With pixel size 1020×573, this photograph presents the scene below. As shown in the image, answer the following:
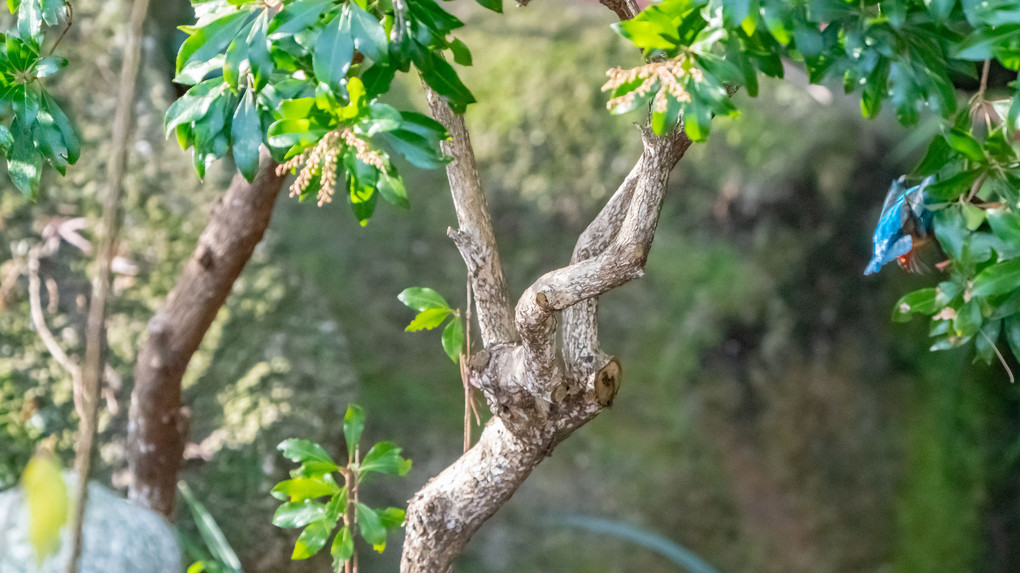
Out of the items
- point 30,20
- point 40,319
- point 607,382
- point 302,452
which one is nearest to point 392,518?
point 302,452

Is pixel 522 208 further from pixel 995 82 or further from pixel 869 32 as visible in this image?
pixel 869 32

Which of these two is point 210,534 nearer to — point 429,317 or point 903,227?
point 429,317

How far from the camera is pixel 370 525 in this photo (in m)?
1.05

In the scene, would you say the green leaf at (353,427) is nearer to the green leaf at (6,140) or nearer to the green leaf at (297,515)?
the green leaf at (297,515)

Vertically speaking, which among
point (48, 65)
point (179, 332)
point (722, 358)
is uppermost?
point (48, 65)

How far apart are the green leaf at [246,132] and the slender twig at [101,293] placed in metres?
0.31

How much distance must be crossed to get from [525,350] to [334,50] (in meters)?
0.41

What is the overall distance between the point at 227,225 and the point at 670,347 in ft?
4.60

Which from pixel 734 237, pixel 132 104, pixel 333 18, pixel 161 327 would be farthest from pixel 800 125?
pixel 132 104

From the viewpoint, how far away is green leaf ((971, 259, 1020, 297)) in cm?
77

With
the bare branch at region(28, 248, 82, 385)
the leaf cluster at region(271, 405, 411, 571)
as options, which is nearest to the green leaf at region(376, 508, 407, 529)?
the leaf cluster at region(271, 405, 411, 571)

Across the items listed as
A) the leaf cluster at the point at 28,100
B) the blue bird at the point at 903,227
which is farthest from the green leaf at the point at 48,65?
the blue bird at the point at 903,227

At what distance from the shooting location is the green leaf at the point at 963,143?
0.76 m

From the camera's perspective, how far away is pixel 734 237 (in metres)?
2.30
